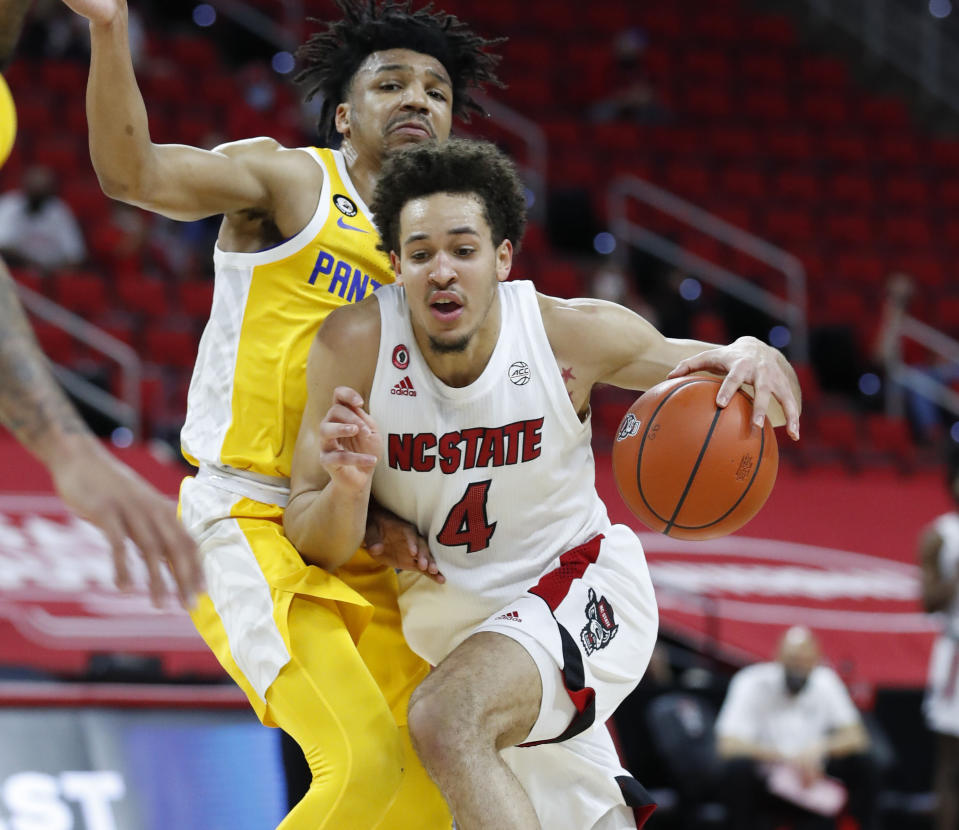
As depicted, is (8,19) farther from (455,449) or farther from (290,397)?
(455,449)

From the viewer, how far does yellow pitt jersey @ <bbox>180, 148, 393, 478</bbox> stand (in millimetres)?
3953

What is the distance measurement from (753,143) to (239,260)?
1205 centimetres

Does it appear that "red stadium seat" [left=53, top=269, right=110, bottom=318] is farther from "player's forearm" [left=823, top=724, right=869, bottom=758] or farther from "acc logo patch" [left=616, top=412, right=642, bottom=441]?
"acc logo patch" [left=616, top=412, right=642, bottom=441]

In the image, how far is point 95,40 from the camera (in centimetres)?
346

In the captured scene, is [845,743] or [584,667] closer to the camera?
[584,667]

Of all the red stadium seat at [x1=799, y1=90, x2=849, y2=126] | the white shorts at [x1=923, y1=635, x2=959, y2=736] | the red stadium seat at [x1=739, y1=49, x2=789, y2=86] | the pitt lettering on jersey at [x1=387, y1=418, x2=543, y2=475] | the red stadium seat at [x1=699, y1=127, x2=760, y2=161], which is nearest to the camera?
the pitt lettering on jersey at [x1=387, y1=418, x2=543, y2=475]

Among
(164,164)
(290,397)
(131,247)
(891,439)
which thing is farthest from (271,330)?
(891,439)

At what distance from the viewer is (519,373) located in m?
3.85

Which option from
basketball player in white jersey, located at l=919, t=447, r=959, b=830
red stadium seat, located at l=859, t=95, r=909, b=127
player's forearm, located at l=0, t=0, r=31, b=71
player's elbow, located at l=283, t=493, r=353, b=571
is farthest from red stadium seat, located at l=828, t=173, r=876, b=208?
player's forearm, located at l=0, t=0, r=31, b=71

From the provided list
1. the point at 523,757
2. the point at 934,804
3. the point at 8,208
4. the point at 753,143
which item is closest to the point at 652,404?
the point at 523,757

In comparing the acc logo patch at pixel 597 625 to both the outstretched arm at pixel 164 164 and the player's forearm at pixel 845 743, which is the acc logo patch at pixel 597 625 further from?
the player's forearm at pixel 845 743

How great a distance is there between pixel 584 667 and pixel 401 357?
90 cm

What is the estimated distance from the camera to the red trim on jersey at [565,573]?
Result: 3.77 metres

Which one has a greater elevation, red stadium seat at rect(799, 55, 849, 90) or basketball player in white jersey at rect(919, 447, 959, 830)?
red stadium seat at rect(799, 55, 849, 90)
